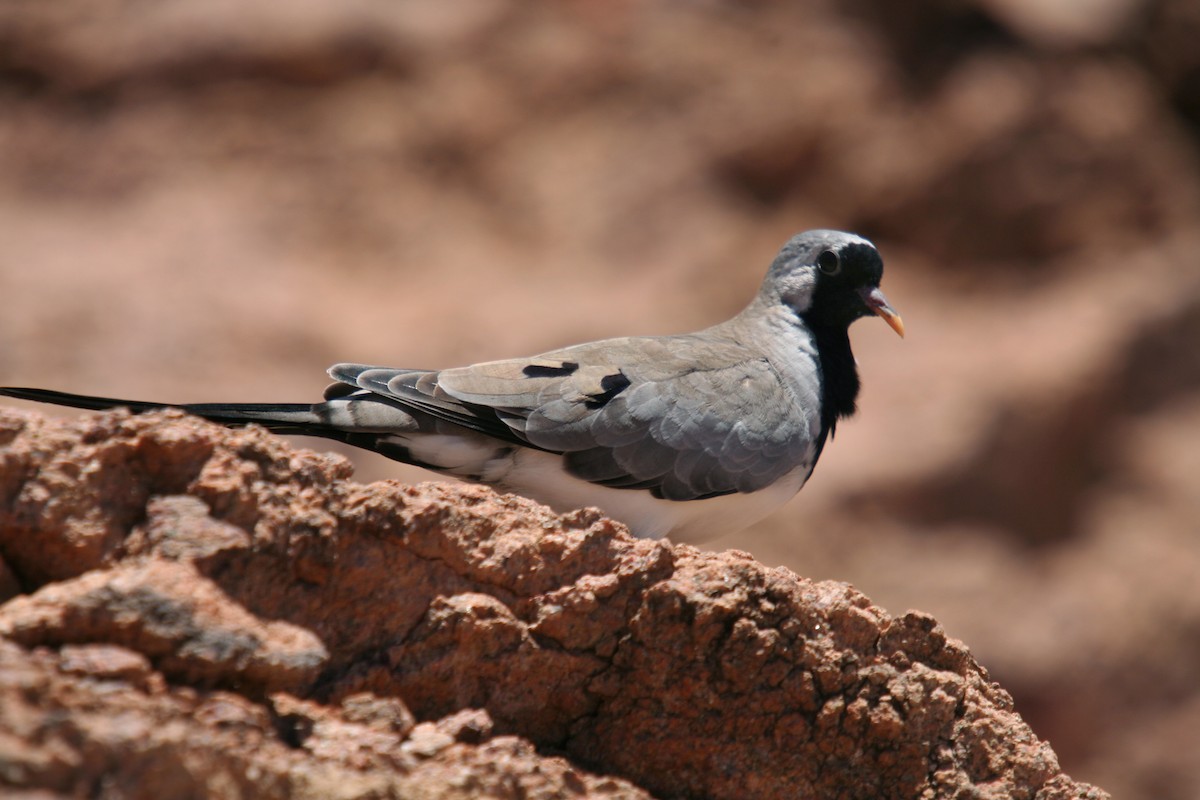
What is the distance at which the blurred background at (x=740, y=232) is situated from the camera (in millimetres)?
10469

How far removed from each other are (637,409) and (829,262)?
4.86ft

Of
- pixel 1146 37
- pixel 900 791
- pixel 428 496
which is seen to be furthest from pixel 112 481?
pixel 1146 37

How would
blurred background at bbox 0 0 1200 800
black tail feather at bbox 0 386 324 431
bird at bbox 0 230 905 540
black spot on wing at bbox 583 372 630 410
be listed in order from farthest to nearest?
blurred background at bbox 0 0 1200 800
black spot on wing at bbox 583 372 630 410
bird at bbox 0 230 905 540
black tail feather at bbox 0 386 324 431

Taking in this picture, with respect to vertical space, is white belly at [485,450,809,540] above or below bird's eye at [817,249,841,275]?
below

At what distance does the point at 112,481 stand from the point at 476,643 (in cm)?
92

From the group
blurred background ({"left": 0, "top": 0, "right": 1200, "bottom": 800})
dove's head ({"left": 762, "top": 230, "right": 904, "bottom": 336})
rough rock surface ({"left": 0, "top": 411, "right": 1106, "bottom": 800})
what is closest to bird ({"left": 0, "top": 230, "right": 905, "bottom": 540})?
dove's head ({"left": 762, "top": 230, "right": 904, "bottom": 336})

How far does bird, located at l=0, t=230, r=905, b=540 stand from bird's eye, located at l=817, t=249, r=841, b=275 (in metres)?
0.51

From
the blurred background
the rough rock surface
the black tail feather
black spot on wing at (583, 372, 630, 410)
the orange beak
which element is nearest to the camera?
the rough rock surface

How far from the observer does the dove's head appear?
594cm

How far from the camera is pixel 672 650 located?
11.3ft

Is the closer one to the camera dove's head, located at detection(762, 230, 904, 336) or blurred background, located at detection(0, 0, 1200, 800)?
dove's head, located at detection(762, 230, 904, 336)

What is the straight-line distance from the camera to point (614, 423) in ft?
16.2

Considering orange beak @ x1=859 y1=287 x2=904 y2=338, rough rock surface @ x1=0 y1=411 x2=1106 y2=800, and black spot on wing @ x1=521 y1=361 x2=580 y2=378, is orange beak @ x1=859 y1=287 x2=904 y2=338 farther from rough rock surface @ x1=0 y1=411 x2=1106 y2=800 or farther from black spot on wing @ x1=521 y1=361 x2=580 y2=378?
rough rock surface @ x1=0 y1=411 x2=1106 y2=800

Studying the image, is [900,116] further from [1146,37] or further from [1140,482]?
[1140,482]
